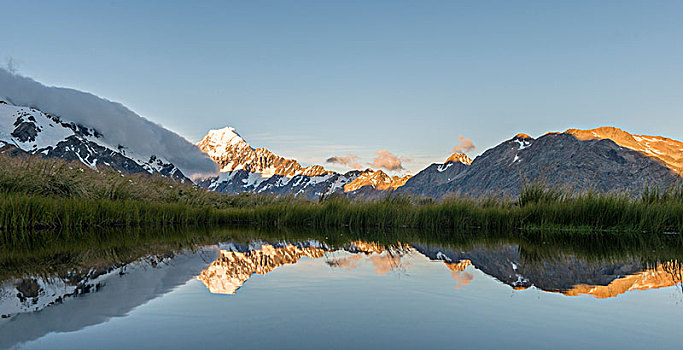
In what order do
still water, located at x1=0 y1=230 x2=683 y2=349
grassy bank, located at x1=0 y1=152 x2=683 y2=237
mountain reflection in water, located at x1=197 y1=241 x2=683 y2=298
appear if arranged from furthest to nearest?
1. grassy bank, located at x1=0 y1=152 x2=683 y2=237
2. mountain reflection in water, located at x1=197 y1=241 x2=683 y2=298
3. still water, located at x1=0 y1=230 x2=683 y2=349

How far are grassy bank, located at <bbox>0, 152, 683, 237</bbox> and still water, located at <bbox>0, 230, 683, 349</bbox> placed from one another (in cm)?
427

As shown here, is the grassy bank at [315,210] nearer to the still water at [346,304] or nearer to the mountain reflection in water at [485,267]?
the mountain reflection in water at [485,267]

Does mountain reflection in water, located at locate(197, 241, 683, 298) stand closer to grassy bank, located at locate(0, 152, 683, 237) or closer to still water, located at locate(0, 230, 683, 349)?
still water, located at locate(0, 230, 683, 349)

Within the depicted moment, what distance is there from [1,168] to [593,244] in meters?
11.3

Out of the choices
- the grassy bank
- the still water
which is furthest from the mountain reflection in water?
the grassy bank

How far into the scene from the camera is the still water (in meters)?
2.02

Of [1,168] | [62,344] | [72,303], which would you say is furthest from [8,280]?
[1,168]

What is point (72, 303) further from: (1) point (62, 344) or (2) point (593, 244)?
(2) point (593, 244)

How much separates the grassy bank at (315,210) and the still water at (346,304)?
4269 millimetres

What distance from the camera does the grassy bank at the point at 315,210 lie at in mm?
7965

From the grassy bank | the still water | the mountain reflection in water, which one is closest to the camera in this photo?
the still water

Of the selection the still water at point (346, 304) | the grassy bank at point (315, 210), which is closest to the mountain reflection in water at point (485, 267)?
the still water at point (346, 304)

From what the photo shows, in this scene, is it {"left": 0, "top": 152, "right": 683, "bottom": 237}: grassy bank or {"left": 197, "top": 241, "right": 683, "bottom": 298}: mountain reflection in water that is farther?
{"left": 0, "top": 152, "right": 683, "bottom": 237}: grassy bank

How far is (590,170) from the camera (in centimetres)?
19788
